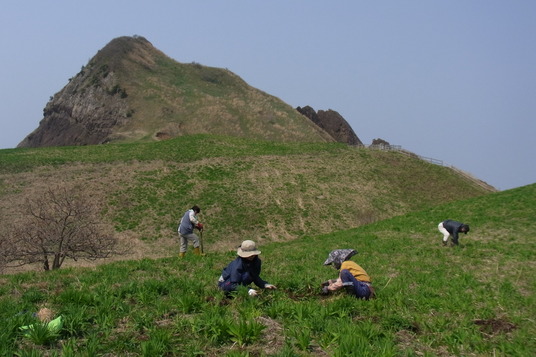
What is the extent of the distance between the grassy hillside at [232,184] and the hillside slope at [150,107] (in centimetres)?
1988

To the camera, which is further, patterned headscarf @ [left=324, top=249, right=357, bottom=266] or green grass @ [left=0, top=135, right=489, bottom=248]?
green grass @ [left=0, top=135, right=489, bottom=248]

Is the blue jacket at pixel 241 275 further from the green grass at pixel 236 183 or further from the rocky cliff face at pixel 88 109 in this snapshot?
the rocky cliff face at pixel 88 109

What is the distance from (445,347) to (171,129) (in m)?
70.1

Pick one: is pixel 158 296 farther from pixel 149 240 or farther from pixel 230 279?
pixel 149 240

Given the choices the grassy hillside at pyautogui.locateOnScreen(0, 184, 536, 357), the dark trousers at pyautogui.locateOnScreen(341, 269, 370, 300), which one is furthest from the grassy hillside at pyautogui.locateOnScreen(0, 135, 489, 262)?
the dark trousers at pyautogui.locateOnScreen(341, 269, 370, 300)

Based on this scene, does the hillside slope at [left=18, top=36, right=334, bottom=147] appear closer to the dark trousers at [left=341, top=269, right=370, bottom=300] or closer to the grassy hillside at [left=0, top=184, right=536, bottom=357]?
the grassy hillside at [left=0, top=184, right=536, bottom=357]

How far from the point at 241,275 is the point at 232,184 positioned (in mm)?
35609

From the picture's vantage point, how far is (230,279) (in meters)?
9.49

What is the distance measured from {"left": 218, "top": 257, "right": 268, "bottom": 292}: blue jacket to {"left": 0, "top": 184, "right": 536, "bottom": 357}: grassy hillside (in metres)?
0.27

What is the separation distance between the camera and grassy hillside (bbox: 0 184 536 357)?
21.2 ft

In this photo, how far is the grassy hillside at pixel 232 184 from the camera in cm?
3784

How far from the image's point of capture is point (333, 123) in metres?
100

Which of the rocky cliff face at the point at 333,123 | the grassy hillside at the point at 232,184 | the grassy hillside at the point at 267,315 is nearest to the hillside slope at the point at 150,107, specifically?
Result: the rocky cliff face at the point at 333,123

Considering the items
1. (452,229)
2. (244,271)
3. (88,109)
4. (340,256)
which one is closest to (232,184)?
(452,229)
